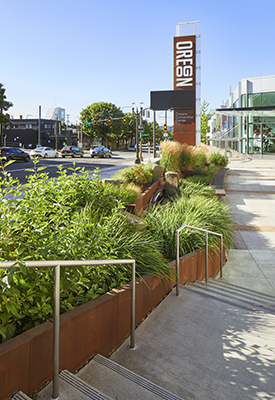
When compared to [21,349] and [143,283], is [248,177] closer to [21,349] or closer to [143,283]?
[143,283]

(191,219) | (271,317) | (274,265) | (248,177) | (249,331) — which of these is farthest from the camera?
(248,177)

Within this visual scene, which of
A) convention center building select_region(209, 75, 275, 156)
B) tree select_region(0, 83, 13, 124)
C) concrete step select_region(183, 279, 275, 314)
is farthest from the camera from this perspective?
convention center building select_region(209, 75, 275, 156)

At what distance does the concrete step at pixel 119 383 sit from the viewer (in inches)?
99.0

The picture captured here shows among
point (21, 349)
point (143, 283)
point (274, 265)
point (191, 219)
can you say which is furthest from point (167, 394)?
point (274, 265)

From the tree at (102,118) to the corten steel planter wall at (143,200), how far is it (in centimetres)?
7319

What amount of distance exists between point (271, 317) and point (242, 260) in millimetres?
3838

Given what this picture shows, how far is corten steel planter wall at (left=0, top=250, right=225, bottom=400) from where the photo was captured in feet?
7.73

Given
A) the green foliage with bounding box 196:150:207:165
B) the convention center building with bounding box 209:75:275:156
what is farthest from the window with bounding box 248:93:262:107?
the green foliage with bounding box 196:150:207:165

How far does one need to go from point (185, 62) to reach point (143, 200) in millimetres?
24121

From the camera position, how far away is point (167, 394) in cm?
254

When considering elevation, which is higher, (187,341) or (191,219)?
(191,219)

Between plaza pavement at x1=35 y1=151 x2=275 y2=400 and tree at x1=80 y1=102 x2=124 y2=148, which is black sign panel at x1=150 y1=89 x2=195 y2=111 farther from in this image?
tree at x1=80 y1=102 x2=124 y2=148

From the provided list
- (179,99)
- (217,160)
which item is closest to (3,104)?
(179,99)

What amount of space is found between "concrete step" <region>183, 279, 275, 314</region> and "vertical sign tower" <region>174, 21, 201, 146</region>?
25.2 m
